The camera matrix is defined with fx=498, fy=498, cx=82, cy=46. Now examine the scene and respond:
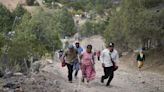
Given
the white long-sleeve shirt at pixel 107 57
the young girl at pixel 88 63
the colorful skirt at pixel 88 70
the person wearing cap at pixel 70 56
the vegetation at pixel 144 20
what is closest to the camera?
the white long-sleeve shirt at pixel 107 57

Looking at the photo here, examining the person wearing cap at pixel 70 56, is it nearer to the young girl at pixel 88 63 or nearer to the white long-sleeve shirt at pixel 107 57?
the young girl at pixel 88 63

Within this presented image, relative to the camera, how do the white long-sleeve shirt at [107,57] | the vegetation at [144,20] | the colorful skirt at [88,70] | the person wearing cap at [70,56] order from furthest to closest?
1. the vegetation at [144,20]
2. the person wearing cap at [70,56]
3. the colorful skirt at [88,70]
4. the white long-sleeve shirt at [107,57]

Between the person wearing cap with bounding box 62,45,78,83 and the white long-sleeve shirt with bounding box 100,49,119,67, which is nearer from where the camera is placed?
the white long-sleeve shirt with bounding box 100,49,119,67

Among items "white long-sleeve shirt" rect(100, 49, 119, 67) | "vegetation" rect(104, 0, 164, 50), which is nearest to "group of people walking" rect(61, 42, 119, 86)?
"white long-sleeve shirt" rect(100, 49, 119, 67)

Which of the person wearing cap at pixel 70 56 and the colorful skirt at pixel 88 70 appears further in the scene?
the person wearing cap at pixel 70 56

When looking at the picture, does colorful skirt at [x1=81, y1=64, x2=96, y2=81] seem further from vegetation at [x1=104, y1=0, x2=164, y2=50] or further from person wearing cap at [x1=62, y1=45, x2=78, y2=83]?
vegetation at [x1=104, y1=0, x2=164, y2=50]

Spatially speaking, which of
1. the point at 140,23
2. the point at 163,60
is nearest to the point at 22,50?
the point at 140,23

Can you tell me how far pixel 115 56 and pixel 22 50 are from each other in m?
17.6

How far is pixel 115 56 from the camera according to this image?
736 inches

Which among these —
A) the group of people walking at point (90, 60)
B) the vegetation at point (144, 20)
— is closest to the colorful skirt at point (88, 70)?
the group of people walking at point (90, 60)

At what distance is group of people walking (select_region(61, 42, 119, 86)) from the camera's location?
18.7m

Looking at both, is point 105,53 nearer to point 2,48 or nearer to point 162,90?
point 162,90

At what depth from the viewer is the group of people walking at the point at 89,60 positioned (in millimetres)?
18703

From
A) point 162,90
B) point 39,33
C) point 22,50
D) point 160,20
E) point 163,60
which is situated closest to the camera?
point 162,90
